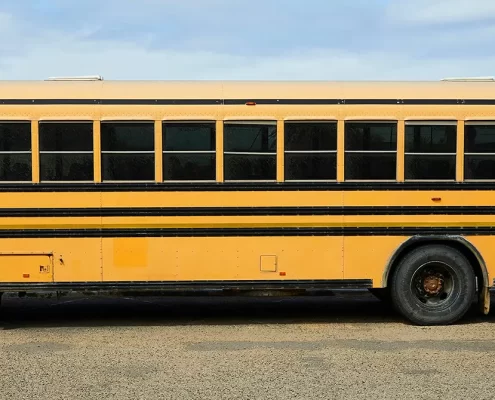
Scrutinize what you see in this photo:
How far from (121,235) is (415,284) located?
3.32 m

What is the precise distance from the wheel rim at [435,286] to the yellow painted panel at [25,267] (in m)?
4.04

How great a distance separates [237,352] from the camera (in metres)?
6.35

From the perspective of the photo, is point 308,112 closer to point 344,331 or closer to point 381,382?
point 344,331

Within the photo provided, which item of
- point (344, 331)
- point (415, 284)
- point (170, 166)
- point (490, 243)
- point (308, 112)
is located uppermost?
point (308, 112)

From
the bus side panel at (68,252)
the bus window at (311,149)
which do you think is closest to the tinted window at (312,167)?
the bus window at (311,149)

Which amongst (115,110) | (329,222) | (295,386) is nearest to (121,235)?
(115,110)

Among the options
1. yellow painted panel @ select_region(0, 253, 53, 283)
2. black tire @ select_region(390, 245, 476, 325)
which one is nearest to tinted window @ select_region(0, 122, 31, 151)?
yellow painted panel @ select_region(0, 253, 53, 283)

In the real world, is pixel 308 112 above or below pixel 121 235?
above

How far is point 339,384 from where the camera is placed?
5312mm

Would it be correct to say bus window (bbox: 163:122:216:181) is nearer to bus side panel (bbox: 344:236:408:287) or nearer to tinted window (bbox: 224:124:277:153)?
tinted window (bbox: 224:124:277:153)

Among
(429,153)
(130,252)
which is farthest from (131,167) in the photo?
(429,153)

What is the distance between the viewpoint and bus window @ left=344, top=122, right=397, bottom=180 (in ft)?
24.1

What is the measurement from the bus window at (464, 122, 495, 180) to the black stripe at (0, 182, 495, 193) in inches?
4.8

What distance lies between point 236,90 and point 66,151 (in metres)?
1.96
